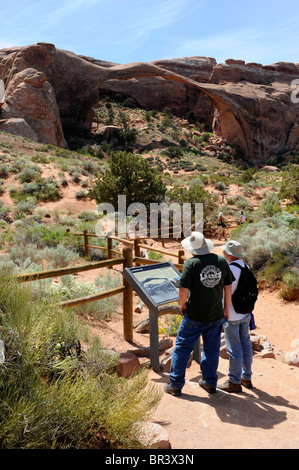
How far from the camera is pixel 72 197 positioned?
62.9ft

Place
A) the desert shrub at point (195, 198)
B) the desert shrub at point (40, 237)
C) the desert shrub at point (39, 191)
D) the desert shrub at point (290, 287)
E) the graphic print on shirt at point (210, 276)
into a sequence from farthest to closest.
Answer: the desert shrub at point (195, 198) → the desert shrub at point (39, 191) → the desert shrub at point (40, 237) → the desert shrub at point (290, 287) → the graphic print on shirt at point (210, 276)

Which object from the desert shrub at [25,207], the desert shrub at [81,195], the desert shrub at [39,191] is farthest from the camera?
the desert shrub at [81,195]

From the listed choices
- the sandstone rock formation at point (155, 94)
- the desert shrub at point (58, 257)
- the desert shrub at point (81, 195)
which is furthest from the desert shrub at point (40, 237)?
the sandstone rock formation at point (155, 94)

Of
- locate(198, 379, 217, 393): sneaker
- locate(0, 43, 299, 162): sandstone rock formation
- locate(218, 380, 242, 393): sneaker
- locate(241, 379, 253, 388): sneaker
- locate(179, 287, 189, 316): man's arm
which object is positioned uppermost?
locate(0, 43, 299, 162): sandstone rock formation

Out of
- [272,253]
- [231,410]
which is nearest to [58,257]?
[272,253]

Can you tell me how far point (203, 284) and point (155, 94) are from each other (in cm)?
5662

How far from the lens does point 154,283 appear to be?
428 cm

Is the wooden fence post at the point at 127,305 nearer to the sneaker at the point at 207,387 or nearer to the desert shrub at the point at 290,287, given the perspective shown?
the sneaker at the point at 207,387

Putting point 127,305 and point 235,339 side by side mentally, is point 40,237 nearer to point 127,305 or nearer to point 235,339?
point 127,305

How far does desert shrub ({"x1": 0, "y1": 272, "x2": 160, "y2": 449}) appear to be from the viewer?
179 cm

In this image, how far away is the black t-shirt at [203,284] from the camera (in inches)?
127

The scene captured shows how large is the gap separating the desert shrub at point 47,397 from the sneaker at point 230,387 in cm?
150

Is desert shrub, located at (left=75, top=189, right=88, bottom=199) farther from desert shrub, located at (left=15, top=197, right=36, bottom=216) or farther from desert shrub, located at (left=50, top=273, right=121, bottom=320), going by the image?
desert shrub, located at (left=50, top=273, right=121, bottom=320)

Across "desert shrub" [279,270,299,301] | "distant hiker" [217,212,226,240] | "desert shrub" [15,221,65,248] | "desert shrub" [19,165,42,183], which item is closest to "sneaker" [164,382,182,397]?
"desert shrub" [279,270,299,301]
